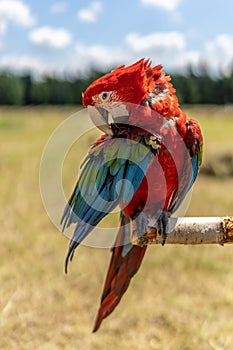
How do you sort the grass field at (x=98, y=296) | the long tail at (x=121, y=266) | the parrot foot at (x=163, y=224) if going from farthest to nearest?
1. the grass field at (x=98, y=296)
2. the long tail at (x=121, y=266)
3. the parrot foot at (x=163, y=224)

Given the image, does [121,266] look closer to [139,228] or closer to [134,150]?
[139,228]

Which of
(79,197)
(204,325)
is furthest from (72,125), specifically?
(204,325)

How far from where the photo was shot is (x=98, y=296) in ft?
5.97

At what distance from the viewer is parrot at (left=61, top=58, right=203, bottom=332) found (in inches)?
31.4

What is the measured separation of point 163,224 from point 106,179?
6.4 inches

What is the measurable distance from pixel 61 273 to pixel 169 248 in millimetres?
589

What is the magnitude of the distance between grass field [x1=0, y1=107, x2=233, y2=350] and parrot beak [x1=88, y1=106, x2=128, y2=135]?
36.1 inches

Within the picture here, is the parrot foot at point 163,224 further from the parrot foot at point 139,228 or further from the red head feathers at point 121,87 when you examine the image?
the red head feathers at point 121,87

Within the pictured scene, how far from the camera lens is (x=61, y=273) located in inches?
79.2

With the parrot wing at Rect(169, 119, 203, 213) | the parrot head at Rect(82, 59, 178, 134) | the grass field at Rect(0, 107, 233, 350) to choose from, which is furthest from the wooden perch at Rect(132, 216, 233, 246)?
the grass field at Rect(0, 107, 233, 350)

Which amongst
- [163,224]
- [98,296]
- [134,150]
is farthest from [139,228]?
[98,296]

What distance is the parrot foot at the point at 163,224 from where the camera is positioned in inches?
34.9

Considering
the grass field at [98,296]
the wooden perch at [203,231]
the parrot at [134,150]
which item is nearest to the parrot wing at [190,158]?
the parrot at [134,150]

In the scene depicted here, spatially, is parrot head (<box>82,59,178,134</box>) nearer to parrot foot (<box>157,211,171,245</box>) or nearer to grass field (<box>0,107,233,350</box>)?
parrot foot (<box>157,211,171,245</box>)
